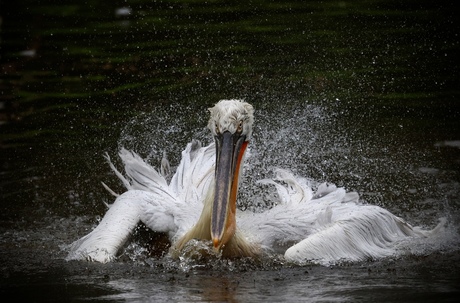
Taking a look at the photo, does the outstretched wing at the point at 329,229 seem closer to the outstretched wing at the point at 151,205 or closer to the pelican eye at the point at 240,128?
the outstretched wing at the point at 151,205

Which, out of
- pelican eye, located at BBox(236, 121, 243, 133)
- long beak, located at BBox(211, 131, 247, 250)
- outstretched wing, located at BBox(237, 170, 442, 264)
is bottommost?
outstretched wing, located at BBox(237, 170, 442, 264)

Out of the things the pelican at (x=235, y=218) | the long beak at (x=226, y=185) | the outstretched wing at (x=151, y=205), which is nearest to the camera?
the long beak at (x=226, y=185)

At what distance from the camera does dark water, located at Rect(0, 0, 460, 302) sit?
5008 mm

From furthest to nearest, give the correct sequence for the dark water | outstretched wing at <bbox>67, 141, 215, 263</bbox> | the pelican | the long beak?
1. outstretched wing at <bbox>67, 141, 215, 263</bbox>
2. the pelican
3. the long beak
4. the dark water

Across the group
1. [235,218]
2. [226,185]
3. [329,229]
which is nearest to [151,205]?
[235,218]

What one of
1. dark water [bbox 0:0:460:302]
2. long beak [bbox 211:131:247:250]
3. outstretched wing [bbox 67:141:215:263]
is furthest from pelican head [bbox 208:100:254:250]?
outstretched wing [bbox 67:141:215:263]

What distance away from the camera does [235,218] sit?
17.9 ft

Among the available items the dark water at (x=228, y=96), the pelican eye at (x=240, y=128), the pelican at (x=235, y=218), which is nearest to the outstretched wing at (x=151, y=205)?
the pelican at (x=235, y=218)

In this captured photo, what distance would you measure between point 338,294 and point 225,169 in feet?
3.90

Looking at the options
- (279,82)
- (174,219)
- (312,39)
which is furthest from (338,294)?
(312,39)

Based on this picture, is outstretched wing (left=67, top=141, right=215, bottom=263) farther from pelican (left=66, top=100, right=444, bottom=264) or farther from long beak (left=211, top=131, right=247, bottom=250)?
long beak (left=211, top=131, right=247, bottom=250)

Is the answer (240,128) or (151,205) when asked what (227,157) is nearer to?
(240,128)

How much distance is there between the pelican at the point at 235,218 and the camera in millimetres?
5332

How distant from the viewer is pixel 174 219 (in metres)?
5.89
